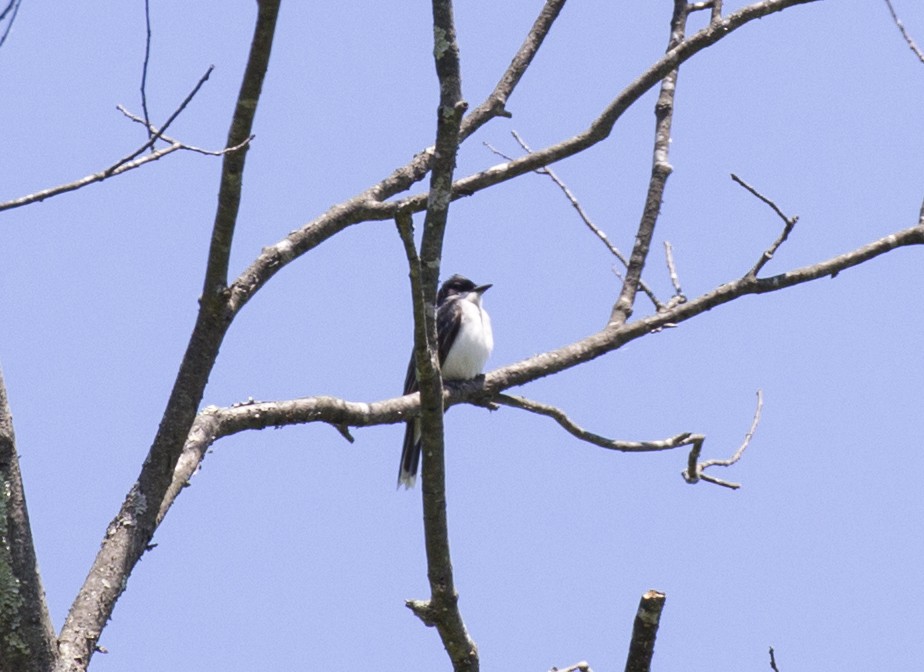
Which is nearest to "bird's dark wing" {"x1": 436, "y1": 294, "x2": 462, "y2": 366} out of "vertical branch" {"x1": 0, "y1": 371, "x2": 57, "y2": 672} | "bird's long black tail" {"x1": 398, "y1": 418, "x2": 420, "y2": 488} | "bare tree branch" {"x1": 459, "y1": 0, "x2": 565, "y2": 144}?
"bird's long black tail" {"x1": 398, "y1": 418, "x2": 420, "y2": 488}

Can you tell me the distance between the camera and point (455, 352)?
9.18 metres

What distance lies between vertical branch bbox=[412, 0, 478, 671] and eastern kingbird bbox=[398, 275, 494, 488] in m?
4.72

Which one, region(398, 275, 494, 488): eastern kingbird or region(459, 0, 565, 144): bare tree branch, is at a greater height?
region(398, 275, 494, 488): eastern kingbird

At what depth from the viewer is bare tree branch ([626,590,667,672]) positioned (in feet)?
11.1

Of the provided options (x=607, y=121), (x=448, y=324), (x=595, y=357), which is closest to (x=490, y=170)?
(x=607, y=121)

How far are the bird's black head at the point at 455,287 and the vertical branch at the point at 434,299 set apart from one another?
250 inches

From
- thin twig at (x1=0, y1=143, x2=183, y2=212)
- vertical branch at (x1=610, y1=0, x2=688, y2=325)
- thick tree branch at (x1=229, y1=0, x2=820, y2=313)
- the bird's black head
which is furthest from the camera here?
the bird's black head

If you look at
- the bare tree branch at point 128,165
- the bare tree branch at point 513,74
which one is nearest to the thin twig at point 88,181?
the bare tree branch at point 128,165

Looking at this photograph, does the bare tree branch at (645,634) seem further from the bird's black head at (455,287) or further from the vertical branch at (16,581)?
the bird's black head at (455,287)

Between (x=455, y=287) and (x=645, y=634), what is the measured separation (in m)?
7.28

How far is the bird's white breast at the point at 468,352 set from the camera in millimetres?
9156

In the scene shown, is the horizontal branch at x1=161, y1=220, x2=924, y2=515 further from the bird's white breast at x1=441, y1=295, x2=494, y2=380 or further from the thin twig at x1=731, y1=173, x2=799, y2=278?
the bird's white breast at x1=441, y1=295, x2=494, y2=380

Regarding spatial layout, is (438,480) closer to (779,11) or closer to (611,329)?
(611,329)

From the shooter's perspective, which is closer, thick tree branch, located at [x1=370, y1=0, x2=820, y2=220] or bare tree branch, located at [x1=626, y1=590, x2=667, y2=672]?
bare tree branch, located at [x1=626, y1=590, x2=667, y2=672]
